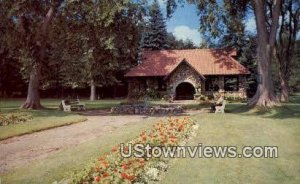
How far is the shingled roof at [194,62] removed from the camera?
47.6 m

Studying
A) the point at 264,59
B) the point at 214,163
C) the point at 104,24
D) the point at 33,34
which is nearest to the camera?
the point at 214,163

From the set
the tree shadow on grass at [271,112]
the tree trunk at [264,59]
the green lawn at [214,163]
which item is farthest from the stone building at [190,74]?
the green lawn at [214,163]

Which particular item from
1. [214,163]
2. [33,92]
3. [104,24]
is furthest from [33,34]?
[214,163]

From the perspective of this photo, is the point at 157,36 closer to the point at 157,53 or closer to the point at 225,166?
the point at 157,53

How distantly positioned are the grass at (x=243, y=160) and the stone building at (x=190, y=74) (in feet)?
88.7

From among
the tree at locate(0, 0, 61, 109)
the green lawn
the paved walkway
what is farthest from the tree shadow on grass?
the tree at locate(0, 0, 61, 109)

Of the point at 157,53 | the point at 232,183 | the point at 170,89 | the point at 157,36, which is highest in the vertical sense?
the point at 157,36

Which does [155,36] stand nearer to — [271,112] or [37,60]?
[37,60]

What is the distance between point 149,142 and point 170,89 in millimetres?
36487

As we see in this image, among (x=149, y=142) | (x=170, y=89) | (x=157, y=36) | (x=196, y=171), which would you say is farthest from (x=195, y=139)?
(x=157, y=36)

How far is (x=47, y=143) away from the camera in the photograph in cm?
1538

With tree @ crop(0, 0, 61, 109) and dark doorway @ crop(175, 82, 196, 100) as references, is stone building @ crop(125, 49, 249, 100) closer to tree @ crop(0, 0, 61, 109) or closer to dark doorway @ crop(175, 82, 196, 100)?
dark doorway @ crop(175, 82, 196, 100)

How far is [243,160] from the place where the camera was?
38.1 ft

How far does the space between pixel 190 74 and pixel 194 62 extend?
2.49 m
